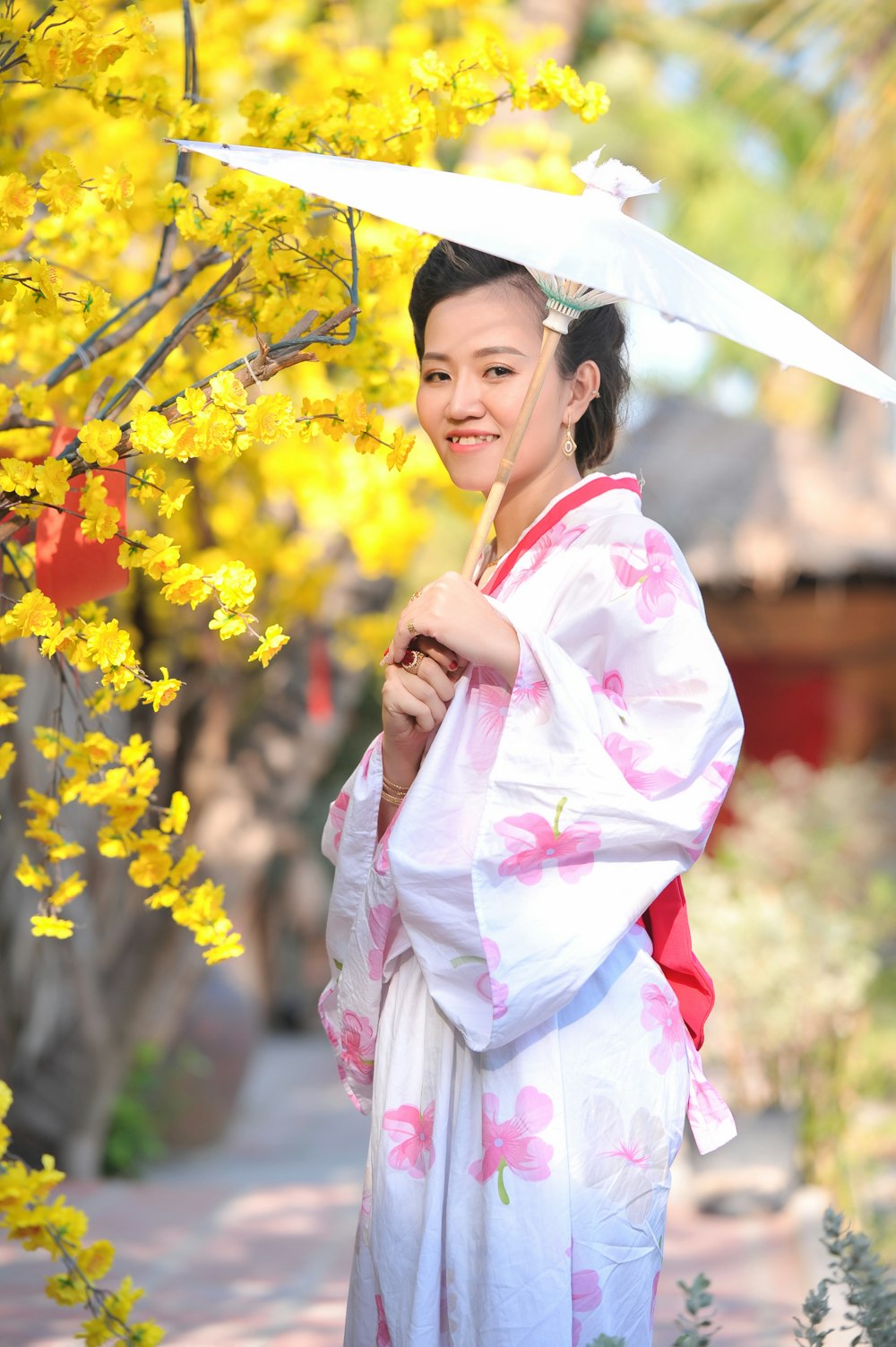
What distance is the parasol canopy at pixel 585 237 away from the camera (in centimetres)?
157

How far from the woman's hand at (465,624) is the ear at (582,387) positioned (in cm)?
34

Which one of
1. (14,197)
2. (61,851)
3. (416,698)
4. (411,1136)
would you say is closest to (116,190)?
(14,197)

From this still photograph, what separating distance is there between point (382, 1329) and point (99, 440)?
109cm

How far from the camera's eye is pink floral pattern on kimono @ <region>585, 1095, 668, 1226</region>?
1.63m

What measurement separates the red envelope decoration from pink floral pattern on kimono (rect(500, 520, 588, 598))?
51 cm

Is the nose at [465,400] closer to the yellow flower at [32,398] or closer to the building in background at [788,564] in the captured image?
the yellow flower at [32,398]

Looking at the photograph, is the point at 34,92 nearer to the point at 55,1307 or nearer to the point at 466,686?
the point at 466,686

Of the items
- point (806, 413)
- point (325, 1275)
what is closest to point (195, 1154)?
point (325, 1275)

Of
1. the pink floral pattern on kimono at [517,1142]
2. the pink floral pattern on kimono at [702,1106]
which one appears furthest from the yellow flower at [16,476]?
the pink floral pattern on kimono at [702,1106]

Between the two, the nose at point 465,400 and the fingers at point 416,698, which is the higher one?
the nose at point 465,400

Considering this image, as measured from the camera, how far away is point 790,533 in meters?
7.29

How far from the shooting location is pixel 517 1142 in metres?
1.62

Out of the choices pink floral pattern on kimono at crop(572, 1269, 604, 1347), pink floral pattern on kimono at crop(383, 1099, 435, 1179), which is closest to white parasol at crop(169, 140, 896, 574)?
pink floral pattern on kimono at crop(383, 1099, 435, 1179)

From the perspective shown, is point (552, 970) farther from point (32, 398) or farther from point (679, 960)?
point (32, 398)
